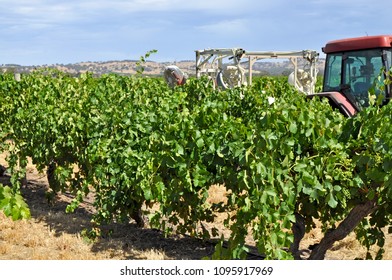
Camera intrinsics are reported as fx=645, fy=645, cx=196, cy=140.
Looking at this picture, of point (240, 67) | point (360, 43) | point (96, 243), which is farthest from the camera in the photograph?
point (240, 67)

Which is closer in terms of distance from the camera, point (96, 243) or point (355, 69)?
point (96, 243)

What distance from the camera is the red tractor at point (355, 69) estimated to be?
8.91 metres

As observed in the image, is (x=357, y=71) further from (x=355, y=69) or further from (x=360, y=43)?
(x=360, y=43)

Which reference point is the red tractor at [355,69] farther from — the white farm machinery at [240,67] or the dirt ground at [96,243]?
the white farm machinery at [240,67]

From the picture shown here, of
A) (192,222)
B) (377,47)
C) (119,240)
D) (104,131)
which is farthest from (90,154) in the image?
(377,47)

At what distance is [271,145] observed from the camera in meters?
4.75

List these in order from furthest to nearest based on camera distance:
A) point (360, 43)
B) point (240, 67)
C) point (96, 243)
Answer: point (240, 67) < point (360, 43) < point (96, 243)

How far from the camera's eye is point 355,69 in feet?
30.7

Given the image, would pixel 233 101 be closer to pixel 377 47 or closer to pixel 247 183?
pixel 377 47

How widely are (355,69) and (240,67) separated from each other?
9951 mm

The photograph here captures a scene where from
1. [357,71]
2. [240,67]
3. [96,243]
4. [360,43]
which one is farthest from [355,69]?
[240,67]

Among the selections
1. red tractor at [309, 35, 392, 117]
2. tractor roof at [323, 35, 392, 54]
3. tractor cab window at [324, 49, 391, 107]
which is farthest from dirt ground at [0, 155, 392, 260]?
tractor roof at [323, 35, 392, 54]

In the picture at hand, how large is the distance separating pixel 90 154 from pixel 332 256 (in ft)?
9.43

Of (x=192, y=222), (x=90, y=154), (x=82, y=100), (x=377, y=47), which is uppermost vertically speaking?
(x=377, y=47)
